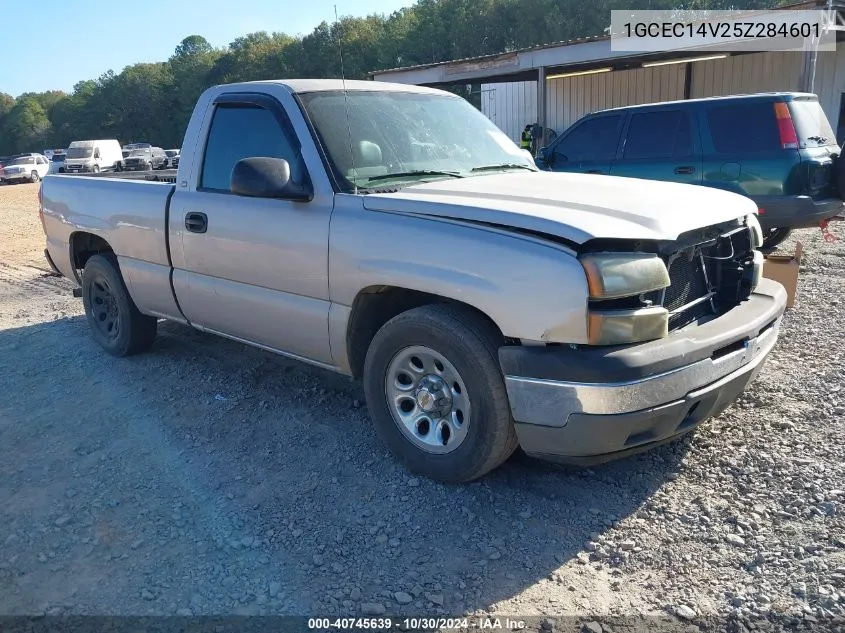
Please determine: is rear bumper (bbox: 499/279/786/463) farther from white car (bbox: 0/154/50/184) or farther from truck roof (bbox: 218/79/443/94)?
white car (bbox: 0/154/50/184)

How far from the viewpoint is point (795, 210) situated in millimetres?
7578

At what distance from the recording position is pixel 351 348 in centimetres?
386

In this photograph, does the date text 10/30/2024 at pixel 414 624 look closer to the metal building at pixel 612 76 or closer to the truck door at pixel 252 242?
the truck door at pixel 252 242

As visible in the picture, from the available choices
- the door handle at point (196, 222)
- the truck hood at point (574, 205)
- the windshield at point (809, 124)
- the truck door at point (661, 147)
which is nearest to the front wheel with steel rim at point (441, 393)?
the truck hood at point (574, 205)

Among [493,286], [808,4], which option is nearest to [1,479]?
[493,286]

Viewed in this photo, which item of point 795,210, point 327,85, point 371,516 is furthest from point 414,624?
point 795,210

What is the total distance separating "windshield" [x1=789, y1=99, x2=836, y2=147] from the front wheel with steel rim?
6201mm

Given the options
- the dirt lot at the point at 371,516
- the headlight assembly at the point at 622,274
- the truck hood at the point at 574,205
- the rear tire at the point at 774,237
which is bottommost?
the dirt lot at the point at 371,516

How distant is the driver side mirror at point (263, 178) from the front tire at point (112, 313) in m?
2.33

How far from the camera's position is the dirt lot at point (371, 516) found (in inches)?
110

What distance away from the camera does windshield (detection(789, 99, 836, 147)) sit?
7.74 m

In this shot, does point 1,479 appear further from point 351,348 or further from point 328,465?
point 351,348

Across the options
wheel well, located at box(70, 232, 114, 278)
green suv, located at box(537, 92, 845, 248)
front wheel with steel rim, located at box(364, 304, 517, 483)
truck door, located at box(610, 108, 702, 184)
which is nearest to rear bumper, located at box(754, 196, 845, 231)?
green suv, located at box(537, 92, 845, 248)

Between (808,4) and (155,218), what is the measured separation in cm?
1130
